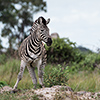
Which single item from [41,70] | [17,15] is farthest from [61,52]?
[17,15]

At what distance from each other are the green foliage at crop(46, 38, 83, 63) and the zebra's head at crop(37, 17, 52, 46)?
5.46 m

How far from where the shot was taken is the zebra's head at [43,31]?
5.44 meters

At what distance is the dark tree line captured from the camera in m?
16.7

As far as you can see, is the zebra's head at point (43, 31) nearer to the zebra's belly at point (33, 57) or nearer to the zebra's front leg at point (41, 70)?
the zebra's belly at point (33, 57)

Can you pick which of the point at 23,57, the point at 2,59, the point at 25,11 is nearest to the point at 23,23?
the point at 25,11

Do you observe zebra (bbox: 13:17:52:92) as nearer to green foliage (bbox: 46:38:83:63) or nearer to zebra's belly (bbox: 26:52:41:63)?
zebra's belly (bbox: 26:52:41:63)

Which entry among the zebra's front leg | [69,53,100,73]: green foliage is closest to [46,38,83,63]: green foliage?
[69,53,100,73]: green foliage

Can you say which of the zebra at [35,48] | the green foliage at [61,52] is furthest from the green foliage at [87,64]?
A: the zebra at [35,48]

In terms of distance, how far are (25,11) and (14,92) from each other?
1741cm

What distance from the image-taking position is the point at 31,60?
225 inches

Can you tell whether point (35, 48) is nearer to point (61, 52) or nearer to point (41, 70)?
point (41, 70)

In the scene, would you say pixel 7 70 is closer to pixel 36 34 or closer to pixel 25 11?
pixel 36 34

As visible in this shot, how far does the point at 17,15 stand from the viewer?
21.5 m

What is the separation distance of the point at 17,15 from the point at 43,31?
16.8 meters
